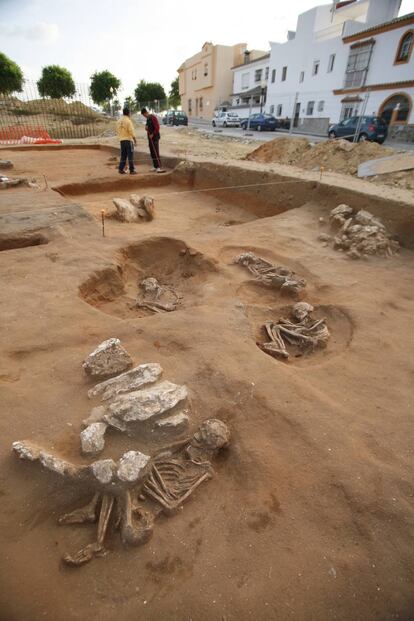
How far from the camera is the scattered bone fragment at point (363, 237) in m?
4.58

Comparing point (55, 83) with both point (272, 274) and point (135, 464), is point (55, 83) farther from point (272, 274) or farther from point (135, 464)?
point (135, 464)

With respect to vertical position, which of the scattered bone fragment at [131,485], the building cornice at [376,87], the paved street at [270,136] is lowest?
the scattered bone fragment at [131,485]

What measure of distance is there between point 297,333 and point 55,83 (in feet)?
125

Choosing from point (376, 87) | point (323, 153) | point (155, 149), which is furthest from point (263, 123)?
point (155, 149)

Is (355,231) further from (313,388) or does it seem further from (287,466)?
(287,466)

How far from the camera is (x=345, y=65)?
22250 millimetres

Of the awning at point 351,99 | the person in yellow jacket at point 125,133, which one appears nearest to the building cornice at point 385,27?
the awning at point 351,99

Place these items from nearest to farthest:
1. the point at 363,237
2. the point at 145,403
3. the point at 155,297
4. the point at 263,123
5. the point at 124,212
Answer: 1. the point at 145,403
2. the point at 155,297
3. the point at 363,237
4. the point at 124,212
5. the point at 263,123

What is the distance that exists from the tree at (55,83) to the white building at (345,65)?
720 inches

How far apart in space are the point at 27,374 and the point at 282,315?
2308mm

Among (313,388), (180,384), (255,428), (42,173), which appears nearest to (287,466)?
(255,428)

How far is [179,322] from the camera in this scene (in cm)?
298

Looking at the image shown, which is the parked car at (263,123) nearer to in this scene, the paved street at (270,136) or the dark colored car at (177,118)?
the paved street at (270,136)

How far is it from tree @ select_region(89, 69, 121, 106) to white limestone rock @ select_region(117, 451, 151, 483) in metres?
43.9
